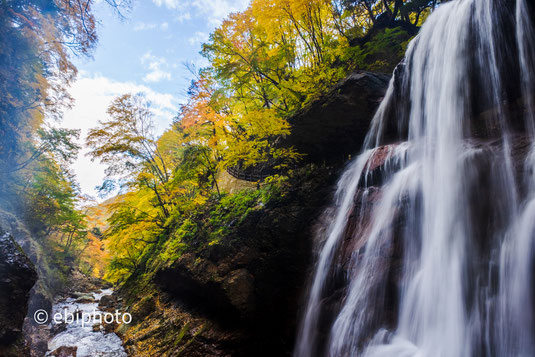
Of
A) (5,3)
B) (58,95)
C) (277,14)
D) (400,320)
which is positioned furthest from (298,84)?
(58,95)

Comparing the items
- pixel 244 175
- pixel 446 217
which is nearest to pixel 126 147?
pixel 244 175

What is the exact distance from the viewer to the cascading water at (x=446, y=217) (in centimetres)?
273

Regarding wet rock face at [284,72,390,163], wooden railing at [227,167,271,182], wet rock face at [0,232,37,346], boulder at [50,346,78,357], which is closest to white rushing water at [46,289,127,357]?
boulder at [50,346,78,357]

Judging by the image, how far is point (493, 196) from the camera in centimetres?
322

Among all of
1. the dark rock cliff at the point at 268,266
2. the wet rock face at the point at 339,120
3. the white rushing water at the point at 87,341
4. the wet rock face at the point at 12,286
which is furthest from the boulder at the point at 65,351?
the wet rock face at the point at 339,120

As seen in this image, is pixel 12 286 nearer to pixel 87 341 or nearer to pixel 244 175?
pixel 87 341

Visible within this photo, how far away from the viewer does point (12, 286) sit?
533cm

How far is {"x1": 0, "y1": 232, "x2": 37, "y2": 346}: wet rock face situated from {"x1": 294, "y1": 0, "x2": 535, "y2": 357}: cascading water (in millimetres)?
6769

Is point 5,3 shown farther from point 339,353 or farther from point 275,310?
point 339,353

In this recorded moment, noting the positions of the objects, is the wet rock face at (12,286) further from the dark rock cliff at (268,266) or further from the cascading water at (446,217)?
the cascading water at (446,217)

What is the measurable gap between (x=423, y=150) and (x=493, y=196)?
1.66 m

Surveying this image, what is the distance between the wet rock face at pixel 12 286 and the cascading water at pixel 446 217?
677cm

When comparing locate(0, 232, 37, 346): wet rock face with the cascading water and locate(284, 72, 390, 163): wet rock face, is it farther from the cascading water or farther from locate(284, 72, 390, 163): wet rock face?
locate(284, 72, 390, 163): wet rock face

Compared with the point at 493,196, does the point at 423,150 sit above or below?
above
